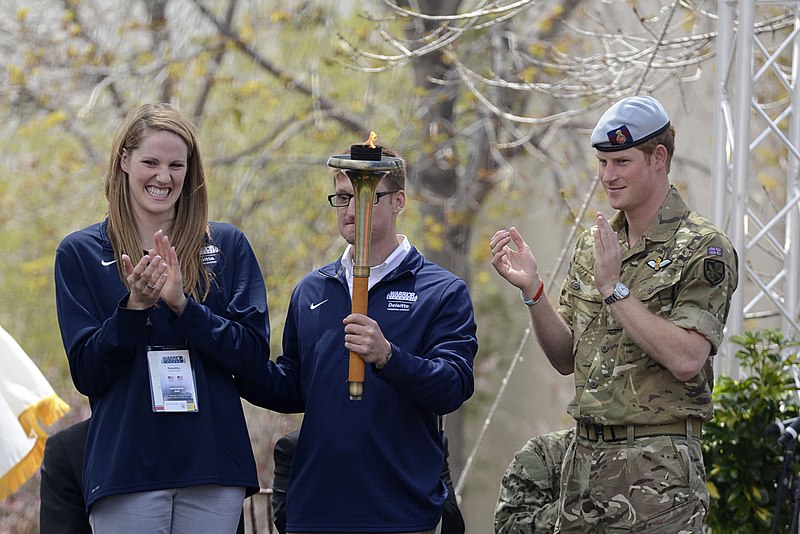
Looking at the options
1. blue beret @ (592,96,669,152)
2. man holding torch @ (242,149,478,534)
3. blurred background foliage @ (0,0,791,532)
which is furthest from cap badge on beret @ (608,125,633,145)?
blurred background foliage @ (0,0,791,532)

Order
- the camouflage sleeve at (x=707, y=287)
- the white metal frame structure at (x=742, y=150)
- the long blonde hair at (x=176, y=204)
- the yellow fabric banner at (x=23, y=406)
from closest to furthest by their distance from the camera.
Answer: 1. the camouflage sleeve at (x=707, y=287)
2. the long blonde hair at (x=176, y=204)
3. the yellow fabric banner at (x=23, y=406)
4. the white metal frame structure at (x=742, y=150)

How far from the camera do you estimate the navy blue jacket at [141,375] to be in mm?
3361

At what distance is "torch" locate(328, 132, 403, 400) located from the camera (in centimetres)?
331

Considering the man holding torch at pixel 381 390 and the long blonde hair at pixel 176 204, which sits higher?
the long blonde hair at pixel 176 204

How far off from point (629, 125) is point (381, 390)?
110 centimetres

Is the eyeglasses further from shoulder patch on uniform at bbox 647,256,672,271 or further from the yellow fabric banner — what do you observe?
the yellow fabric banner

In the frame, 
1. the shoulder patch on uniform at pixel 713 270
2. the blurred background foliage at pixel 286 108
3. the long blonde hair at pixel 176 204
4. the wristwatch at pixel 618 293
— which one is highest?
the blurred background foliage at pixel 286 108

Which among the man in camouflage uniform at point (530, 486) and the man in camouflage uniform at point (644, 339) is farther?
the man in camouflage uniform at point (530, 486)

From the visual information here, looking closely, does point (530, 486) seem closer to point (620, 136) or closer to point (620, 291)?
point (620, 291)

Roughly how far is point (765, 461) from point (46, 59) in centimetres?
906

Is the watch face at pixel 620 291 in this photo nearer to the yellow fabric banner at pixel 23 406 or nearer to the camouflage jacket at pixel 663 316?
the camouflage jacket at pixel 663 316

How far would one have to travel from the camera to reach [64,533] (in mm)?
4043

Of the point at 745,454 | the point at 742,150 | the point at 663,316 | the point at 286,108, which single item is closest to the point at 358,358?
the point at 663,316

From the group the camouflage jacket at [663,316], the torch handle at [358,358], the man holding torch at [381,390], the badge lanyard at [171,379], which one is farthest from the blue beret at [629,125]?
the badge lanyard at [171,379]
